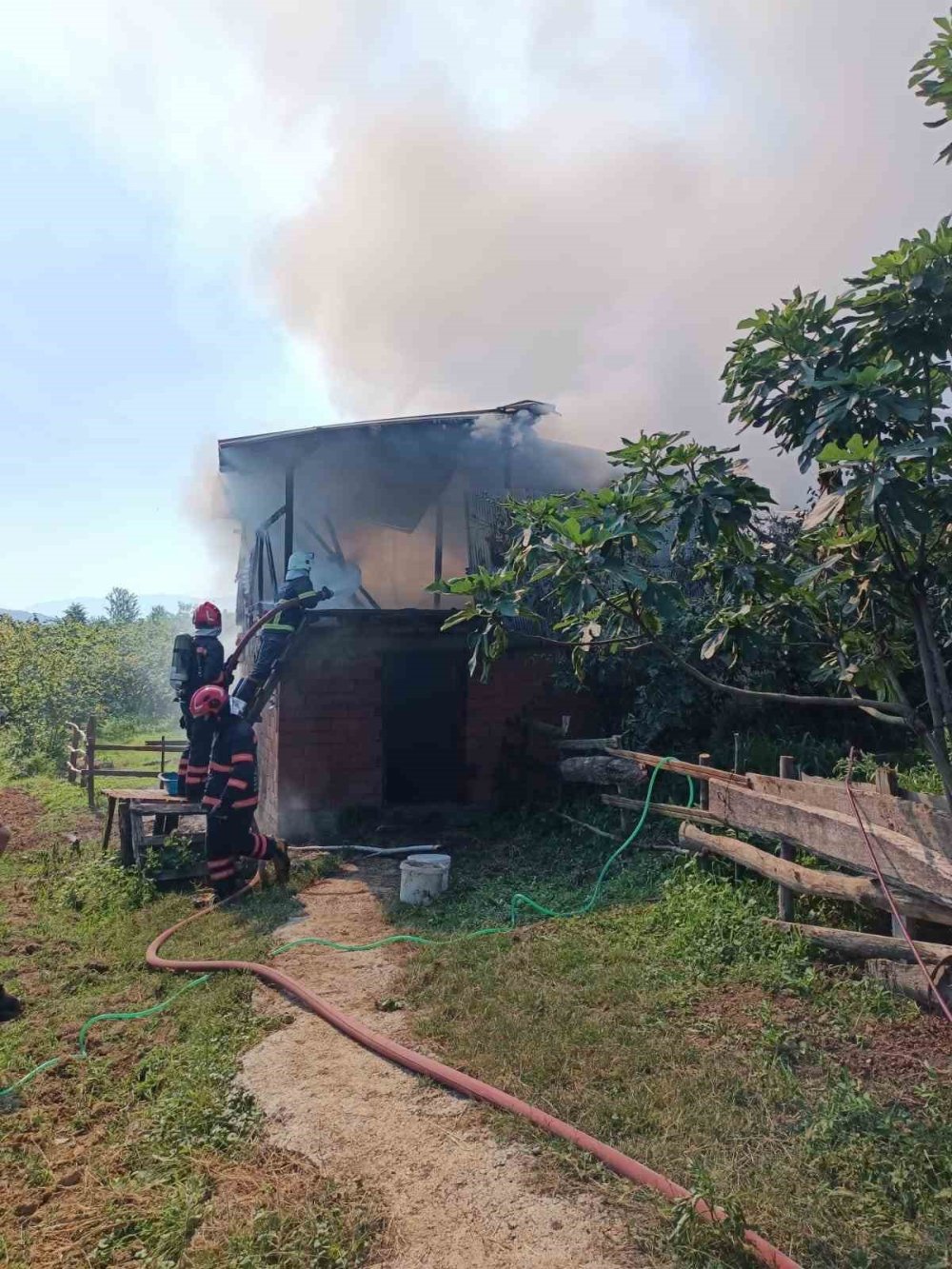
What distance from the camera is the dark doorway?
10.4 metres

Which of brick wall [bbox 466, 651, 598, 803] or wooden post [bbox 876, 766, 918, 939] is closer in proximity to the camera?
wooden post [bbox 876, 766, 918, 939]

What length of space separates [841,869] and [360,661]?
598cm

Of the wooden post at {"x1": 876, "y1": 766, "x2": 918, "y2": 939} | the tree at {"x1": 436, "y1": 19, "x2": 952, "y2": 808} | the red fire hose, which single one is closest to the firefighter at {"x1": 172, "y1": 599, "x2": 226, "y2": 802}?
the red fire hose

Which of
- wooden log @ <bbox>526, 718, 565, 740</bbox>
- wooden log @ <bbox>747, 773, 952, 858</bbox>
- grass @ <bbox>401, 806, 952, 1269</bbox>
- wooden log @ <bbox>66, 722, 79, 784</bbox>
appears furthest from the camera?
wooden log @ <bbox>66, 722, 79, 784</bbox>

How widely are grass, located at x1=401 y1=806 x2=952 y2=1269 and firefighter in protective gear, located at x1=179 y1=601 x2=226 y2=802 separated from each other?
3.31 metres

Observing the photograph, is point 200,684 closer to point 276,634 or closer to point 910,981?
point 276,634

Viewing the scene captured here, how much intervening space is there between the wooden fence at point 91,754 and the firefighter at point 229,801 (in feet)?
12.9

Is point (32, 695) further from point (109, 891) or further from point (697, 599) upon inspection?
point (697, 599)

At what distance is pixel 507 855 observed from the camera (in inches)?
339

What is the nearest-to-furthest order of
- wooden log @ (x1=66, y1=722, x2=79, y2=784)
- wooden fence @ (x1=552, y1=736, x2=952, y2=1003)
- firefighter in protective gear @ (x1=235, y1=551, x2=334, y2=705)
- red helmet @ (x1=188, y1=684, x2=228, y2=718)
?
wooden fence @ (x1=552, y1=736, x2=952, y2=1003) → red helmet @ (x1=188, y1=684, x2=228, y2=718) → firefighter in protective gear @ (x1=235, y1=551, x2=334, y2=705) → wooden log @ (x1=66, y1=722, x2=79, y2=784)

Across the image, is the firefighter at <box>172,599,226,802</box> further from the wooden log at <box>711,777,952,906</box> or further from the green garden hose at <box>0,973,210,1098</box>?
the wooden log at <box>711,777,952,906</box>

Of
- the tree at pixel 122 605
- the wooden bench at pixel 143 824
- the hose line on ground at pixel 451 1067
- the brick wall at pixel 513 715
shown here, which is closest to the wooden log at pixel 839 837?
the hose line on ground at pixel 451 1067

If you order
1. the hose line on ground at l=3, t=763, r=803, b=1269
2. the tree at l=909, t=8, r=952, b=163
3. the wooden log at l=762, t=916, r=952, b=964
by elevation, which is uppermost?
the tree at l=909, t=8, r=952, b=163

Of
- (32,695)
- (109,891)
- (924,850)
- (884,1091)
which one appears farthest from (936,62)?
(32,695)
